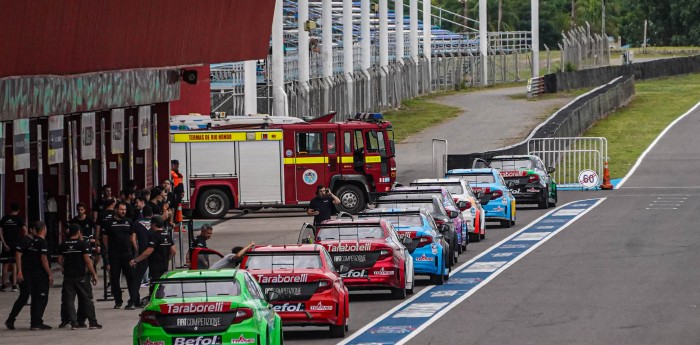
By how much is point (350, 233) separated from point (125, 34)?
8095 mm

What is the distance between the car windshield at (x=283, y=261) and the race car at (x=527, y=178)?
23244 millimetres

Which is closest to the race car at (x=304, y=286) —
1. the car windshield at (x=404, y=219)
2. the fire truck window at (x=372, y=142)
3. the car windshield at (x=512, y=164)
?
the car windshield at (x=404, y=219)

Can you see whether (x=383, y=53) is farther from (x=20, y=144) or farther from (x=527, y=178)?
(x=20, y=144)

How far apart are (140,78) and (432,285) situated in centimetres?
986

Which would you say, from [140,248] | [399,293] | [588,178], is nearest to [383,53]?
[588,178]

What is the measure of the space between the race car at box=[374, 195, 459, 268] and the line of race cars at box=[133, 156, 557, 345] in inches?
1.0

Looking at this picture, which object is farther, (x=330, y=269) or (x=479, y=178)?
(x=479, y=178)

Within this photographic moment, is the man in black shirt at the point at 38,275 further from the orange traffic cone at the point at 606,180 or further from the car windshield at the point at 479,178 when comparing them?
the orange traffic cone at the point at 606,180

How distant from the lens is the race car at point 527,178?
43312mm

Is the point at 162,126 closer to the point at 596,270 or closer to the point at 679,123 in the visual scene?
the point at 596,270

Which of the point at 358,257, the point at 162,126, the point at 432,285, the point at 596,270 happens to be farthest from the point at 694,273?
the point at 162,126

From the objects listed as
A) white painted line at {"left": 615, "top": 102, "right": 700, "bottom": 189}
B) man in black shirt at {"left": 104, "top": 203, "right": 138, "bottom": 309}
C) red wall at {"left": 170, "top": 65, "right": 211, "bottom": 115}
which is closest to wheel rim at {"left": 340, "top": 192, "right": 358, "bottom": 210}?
red wall at {"left": 170, "top": 65, "right": 211, "bottom": 115}

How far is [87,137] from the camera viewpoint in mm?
32250

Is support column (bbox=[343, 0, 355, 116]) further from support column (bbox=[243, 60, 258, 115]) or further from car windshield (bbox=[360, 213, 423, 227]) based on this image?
car windshield (bbox=[360, 213, 423, 227])
